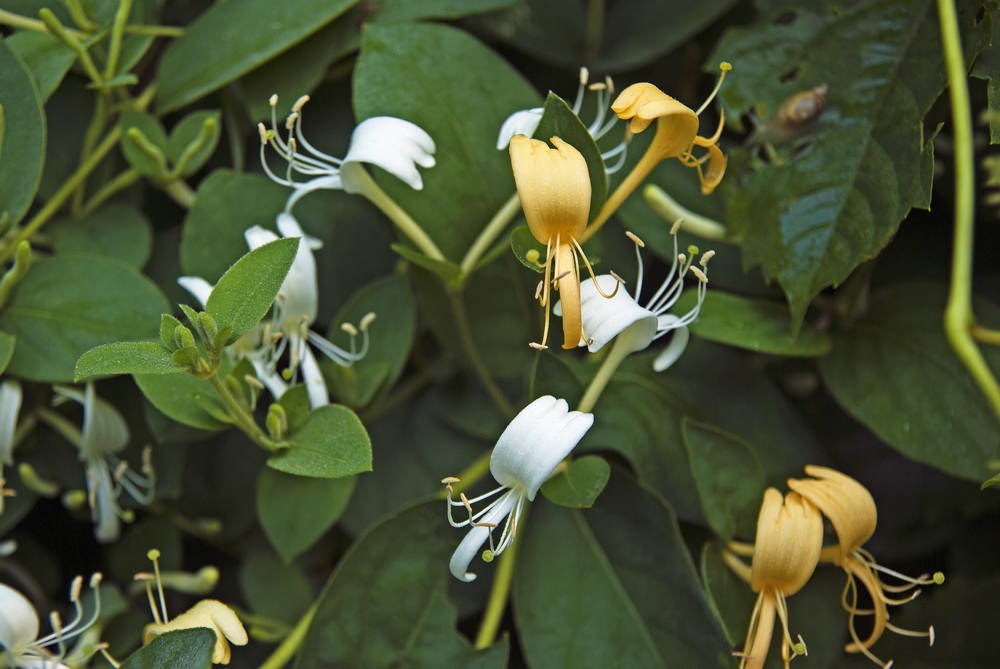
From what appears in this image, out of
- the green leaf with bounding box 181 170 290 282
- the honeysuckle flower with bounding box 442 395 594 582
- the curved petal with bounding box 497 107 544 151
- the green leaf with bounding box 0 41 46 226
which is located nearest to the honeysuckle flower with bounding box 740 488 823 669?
the honeysuckle flower with bounding box 442 395 594 582

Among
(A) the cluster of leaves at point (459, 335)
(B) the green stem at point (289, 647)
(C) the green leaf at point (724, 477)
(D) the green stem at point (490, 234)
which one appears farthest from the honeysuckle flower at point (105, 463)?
(C) the green leaf at point (724, 477)

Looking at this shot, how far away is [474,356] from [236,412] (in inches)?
6.8

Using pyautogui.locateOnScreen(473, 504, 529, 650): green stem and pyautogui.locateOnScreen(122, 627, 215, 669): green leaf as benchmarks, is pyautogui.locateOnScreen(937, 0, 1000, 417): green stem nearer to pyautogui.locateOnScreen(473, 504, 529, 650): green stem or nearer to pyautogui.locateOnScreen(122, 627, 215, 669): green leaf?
pyautogui.locateOnScreen(473, 504, 529, 650): green stem

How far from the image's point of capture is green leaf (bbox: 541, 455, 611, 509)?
42 centimetres

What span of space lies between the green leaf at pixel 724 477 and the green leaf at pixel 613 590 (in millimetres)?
29

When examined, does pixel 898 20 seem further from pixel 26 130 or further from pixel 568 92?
pixel 26 130

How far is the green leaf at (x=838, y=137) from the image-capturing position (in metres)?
0.49

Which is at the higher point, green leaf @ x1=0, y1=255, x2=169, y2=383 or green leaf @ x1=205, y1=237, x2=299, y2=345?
green leaf @ x1=205, y1=237, x2=299, y2=345

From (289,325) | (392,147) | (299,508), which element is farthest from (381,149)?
(299,508)

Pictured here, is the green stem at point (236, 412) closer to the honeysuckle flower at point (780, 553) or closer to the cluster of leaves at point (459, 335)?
the cluster of leaves at point (459, 335)

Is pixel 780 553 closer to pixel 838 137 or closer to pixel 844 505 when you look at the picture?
pixel 844 505

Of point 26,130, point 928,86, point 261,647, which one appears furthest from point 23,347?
point 928,86

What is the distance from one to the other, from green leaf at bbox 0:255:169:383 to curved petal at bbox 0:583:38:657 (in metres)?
0.12

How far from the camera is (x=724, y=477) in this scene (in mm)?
489
